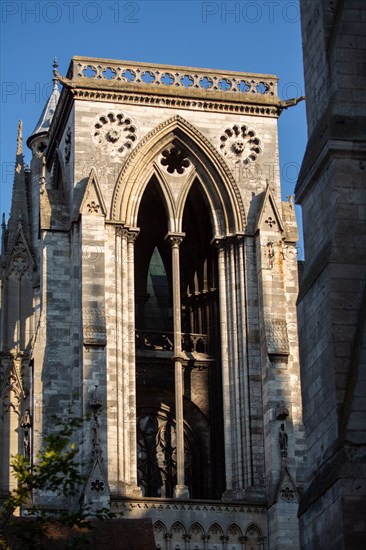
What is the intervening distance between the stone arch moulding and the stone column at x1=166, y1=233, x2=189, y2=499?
0.49 meters

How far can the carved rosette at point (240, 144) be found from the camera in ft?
126

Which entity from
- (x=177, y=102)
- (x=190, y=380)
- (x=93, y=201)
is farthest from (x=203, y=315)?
(x=177, y=102)

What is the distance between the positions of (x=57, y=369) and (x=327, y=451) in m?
18.4

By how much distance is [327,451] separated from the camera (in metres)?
18.3

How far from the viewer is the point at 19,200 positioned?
1801 inches

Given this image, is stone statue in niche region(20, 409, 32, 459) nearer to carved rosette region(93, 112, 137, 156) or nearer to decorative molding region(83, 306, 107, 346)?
decorative molding region(83, 306, 107, 346)

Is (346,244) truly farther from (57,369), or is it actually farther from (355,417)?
(57,369)

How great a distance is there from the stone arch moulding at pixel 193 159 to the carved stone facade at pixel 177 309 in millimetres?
33

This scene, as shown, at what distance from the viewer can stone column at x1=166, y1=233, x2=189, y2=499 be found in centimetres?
3546

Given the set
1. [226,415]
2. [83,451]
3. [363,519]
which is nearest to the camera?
[363,519]

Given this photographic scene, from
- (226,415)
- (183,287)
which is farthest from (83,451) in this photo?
(183,287)

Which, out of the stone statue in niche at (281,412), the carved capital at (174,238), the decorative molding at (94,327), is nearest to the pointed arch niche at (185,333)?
the carved capital at (174,238)

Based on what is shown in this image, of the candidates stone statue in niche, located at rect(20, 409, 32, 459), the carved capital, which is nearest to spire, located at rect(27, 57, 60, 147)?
the carved capital

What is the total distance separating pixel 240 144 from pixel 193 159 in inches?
45.7
